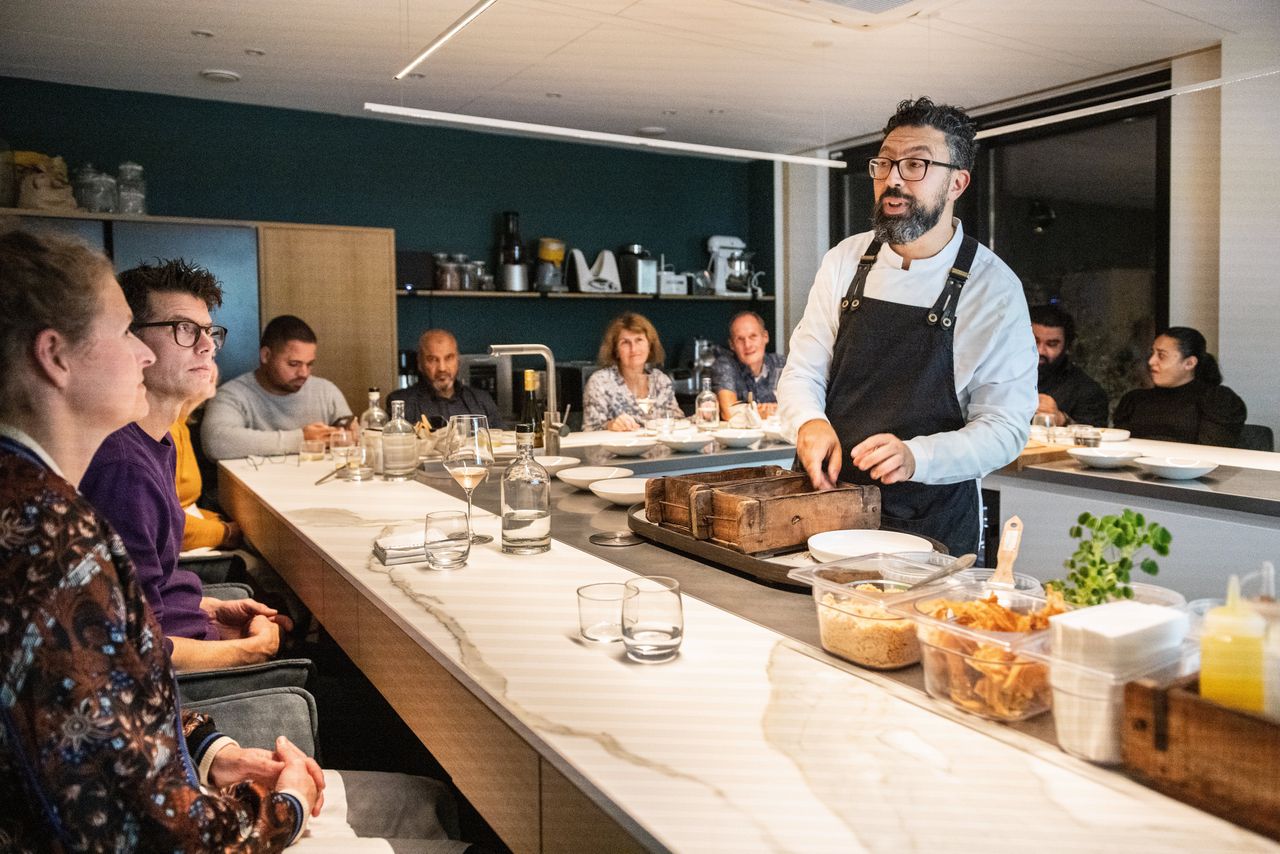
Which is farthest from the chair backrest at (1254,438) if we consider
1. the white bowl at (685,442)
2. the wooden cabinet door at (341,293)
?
the wooden cabinet door at (341,293)

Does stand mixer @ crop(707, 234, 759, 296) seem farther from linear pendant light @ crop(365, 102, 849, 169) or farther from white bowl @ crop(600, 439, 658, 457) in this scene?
white bowl @ crop(600, 439, 658, 457)

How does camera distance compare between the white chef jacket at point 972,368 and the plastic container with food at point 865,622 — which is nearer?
the plastic container with food at point 865,622

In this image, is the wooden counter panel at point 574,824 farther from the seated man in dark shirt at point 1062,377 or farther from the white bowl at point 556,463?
the seated man in dark shirt at point 1062,377

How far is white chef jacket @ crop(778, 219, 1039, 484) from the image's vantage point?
6.60 feet

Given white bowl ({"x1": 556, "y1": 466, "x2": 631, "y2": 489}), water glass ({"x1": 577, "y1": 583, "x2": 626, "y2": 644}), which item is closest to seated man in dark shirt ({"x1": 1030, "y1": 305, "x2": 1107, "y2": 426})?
white bowl ({"x1": 556, "y1": 466, "x2": 631, "y2": 489})

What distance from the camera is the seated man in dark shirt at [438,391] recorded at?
15.3 ft

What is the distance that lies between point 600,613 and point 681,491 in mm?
550

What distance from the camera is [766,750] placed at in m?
1.00

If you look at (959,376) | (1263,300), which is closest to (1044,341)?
(1263,300)

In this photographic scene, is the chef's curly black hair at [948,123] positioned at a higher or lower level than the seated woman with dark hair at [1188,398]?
higher

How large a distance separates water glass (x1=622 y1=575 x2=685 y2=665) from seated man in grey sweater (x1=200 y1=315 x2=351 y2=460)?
2.94 m

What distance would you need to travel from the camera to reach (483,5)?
285cm

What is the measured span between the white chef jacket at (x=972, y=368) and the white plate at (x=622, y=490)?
39 cm

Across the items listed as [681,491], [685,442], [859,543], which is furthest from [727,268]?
[859,543]
